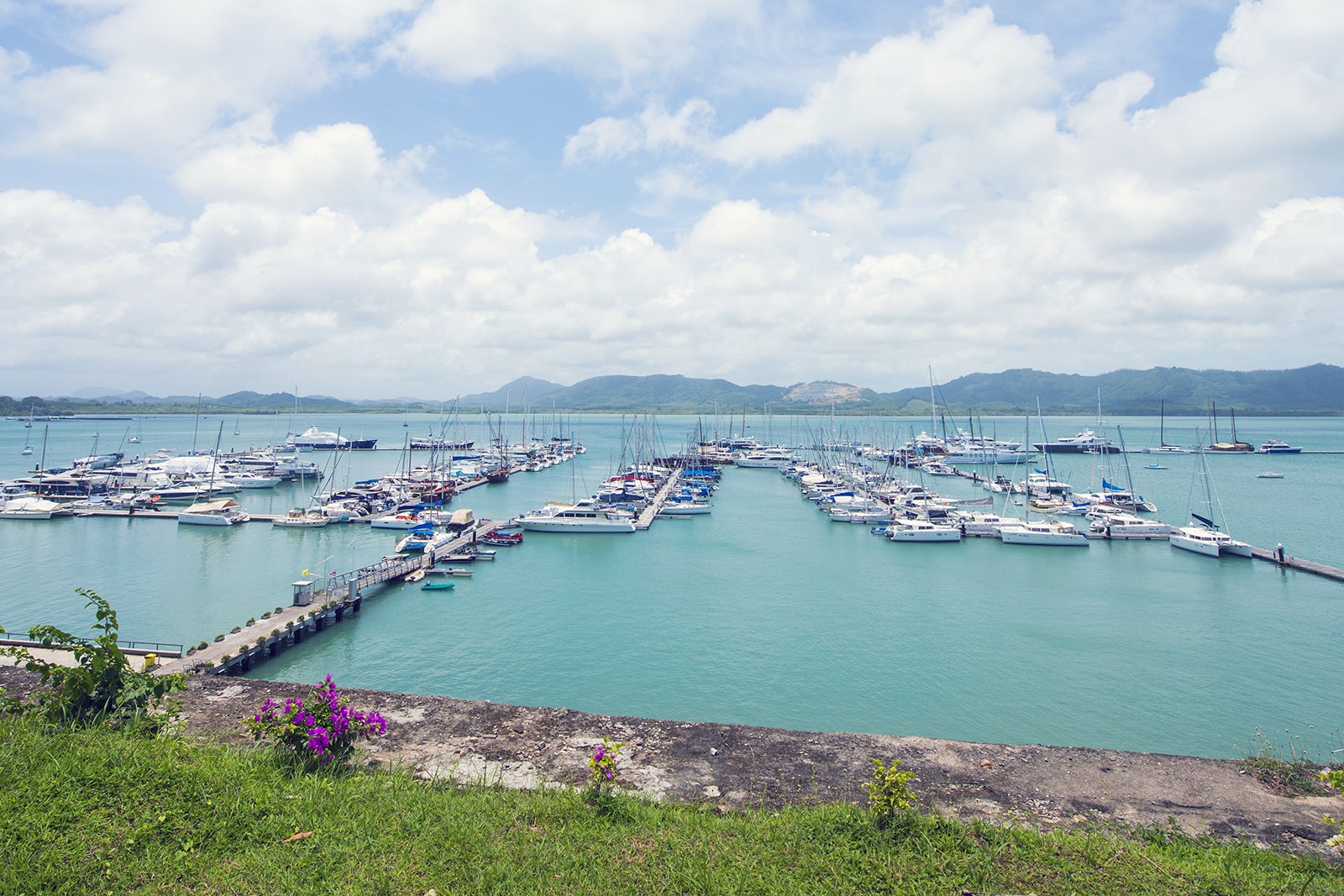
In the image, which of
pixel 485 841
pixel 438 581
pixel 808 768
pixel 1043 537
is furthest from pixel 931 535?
pixel 485 841

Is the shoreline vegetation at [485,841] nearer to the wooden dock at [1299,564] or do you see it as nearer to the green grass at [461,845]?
the green grass at [461,845]

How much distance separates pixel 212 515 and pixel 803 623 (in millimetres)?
38626

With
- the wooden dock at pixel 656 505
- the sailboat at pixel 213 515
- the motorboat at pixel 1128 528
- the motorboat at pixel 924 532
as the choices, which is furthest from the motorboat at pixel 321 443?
the motorboat at pixel 1128 528

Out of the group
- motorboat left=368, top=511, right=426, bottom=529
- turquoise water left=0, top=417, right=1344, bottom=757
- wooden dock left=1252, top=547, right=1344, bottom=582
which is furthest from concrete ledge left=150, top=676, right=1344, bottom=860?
motorboat left=368, top=511, right=426, bottom=529

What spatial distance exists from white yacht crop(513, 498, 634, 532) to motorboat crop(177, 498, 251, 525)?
1861cm

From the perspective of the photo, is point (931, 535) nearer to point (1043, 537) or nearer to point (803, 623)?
point (1043, 537)

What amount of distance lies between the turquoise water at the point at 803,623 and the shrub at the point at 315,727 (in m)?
10.6

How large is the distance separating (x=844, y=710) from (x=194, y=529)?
42.3 metres

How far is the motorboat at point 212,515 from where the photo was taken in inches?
1679

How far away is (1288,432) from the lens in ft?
497

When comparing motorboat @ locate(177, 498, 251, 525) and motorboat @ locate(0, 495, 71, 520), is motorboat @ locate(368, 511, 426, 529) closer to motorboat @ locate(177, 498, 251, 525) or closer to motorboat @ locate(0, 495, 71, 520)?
motorboat @ locate(177, 498, 251, 525)

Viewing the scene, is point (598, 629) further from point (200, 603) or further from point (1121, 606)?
point (1121, 606)

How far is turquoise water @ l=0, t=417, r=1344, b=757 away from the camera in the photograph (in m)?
18.3

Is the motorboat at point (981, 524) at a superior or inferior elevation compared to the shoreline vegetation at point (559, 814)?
inferior
